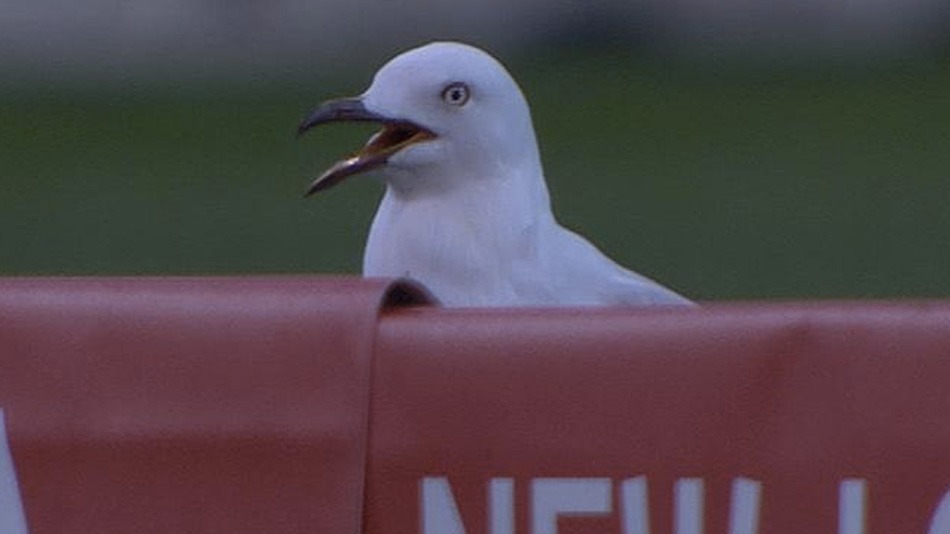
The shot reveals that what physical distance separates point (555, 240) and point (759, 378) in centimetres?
146

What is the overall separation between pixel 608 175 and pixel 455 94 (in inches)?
526

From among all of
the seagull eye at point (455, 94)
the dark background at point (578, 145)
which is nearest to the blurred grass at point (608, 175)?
the dark background at point (578, 145)

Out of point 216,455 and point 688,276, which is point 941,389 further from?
point 688,276

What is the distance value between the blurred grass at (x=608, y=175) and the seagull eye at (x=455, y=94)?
7.61 meters

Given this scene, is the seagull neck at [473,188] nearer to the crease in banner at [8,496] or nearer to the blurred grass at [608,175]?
the crease in banner at [8,496]

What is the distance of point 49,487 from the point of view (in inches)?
159

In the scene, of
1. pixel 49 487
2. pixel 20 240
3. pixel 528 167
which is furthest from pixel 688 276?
pixel 49 487

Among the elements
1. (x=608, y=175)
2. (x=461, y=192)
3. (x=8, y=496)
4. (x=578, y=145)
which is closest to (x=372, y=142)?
(x=461, y=192)

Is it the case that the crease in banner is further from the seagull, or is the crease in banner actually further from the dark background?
the dark background

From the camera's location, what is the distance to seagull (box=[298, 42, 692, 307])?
5.30m

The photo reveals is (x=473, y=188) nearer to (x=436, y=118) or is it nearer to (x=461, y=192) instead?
(x=461, y=192)

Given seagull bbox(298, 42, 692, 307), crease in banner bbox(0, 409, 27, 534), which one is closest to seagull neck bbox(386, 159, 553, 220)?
seagull bbox(298, 42, 692, 307)

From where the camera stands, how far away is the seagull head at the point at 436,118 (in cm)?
531

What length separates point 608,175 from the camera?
61.4ft
